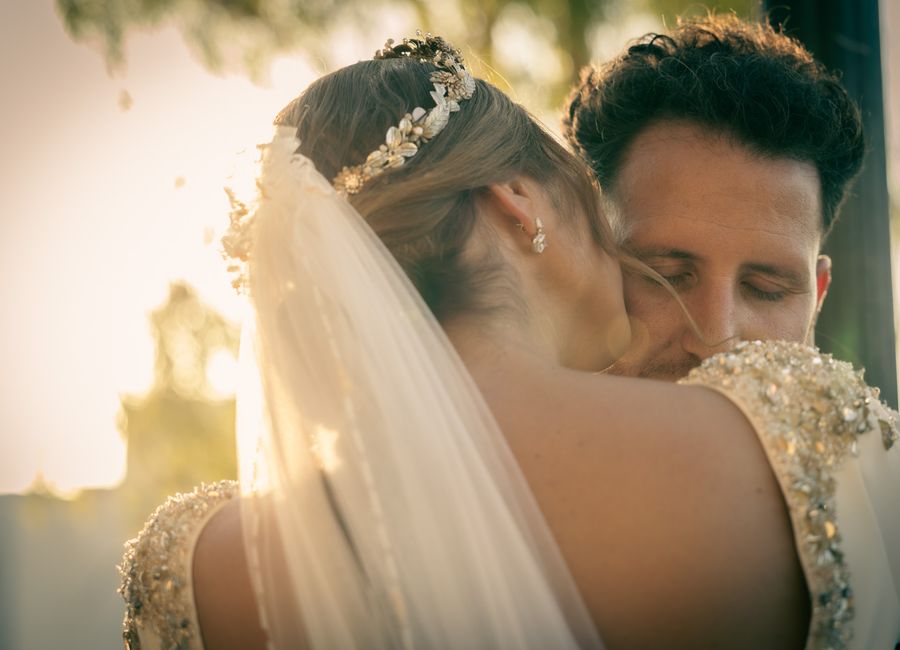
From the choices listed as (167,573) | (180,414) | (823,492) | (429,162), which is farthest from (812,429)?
(180,414)

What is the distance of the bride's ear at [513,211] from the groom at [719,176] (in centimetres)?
104

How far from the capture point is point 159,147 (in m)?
5.70

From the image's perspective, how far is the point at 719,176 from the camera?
331 cm

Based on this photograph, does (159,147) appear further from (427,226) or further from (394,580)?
(394,580)

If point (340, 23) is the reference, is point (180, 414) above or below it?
below

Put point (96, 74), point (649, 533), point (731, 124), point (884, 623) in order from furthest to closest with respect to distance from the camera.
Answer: point (96, 74) < point (731, 124) < point (884, 623) < point (649, 533)

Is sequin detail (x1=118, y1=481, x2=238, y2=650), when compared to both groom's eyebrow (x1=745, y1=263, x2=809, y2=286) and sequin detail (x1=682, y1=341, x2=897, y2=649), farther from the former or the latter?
groom's eyebrow (x1=745, y1=263, x2=809, y2=286)

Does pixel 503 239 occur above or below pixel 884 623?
above

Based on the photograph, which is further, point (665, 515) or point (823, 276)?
point (823, 276)

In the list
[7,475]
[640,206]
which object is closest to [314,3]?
[7,475]

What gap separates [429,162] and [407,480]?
0.76 meters

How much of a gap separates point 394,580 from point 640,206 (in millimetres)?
2035

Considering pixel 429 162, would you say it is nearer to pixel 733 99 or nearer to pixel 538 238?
pixel 538 238

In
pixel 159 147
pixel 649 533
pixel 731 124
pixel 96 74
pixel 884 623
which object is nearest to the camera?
pixel 649 533
